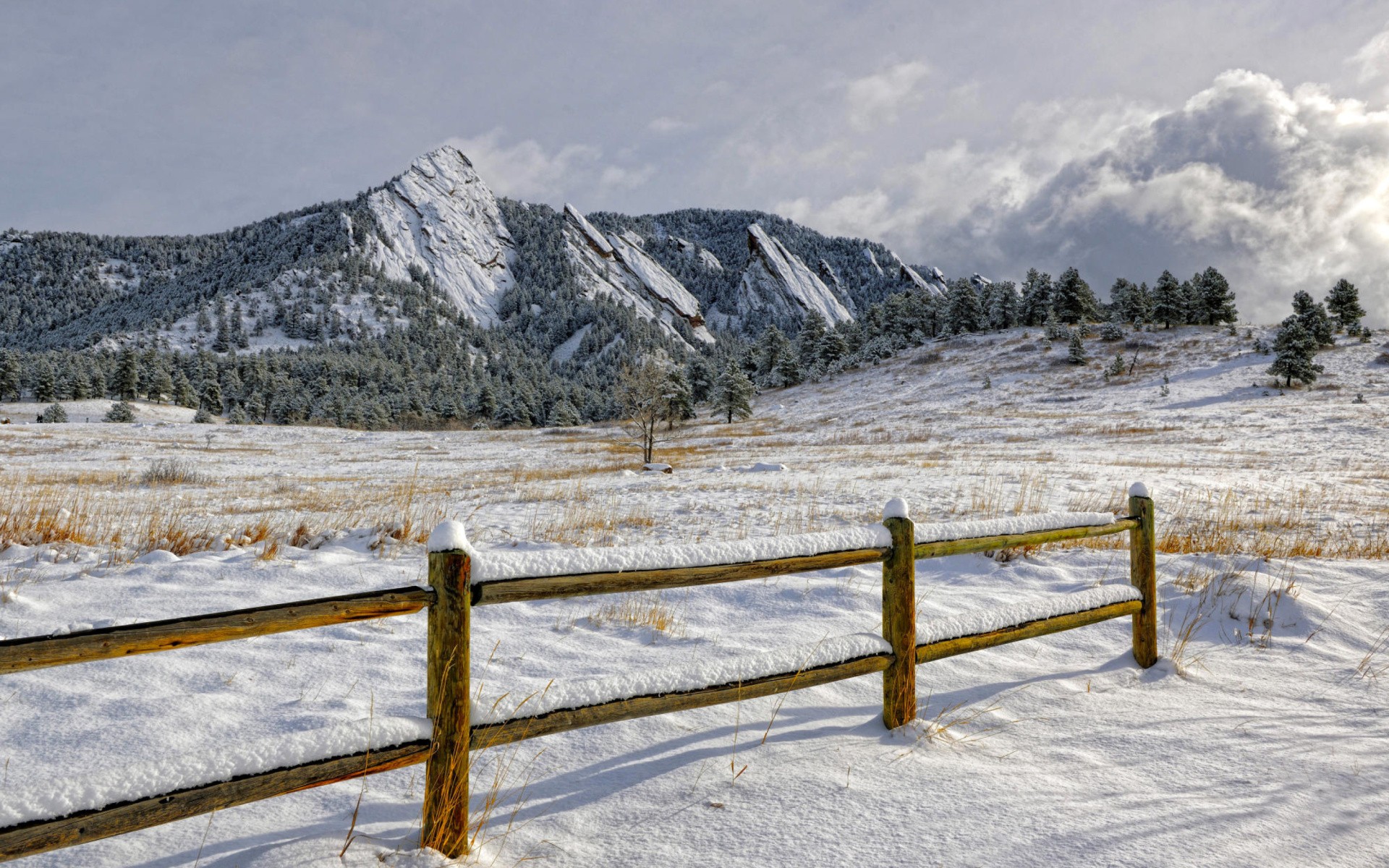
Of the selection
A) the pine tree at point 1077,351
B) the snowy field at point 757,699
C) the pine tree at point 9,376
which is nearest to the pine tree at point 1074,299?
the pine tree at point 1077,351

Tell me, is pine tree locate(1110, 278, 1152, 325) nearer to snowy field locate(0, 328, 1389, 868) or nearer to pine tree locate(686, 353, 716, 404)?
pine tree locate(686, 353, 716, 404)

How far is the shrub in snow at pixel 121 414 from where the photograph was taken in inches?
2675

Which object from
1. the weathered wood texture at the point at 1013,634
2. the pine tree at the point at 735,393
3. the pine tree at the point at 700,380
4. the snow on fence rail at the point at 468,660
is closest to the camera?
the snow on fence rail at the point at 468,660

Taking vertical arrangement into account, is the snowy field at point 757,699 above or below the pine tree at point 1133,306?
below

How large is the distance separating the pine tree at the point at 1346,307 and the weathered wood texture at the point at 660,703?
8487 centimetres

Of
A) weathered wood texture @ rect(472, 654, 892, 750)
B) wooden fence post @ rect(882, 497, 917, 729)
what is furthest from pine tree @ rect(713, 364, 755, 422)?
weathered wood texture @ rect(472, 654, 892, 750)

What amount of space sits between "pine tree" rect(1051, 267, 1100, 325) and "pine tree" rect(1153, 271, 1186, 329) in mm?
8709

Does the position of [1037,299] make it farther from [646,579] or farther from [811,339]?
[646,579]

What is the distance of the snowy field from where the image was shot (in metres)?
2.99

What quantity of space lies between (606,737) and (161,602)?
452 cm

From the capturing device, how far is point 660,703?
10.0 ft

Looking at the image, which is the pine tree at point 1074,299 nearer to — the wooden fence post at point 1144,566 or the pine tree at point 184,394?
the wooden fence post at point 1144,566

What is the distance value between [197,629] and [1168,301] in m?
88.8

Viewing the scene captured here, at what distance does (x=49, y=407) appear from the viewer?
219ft
